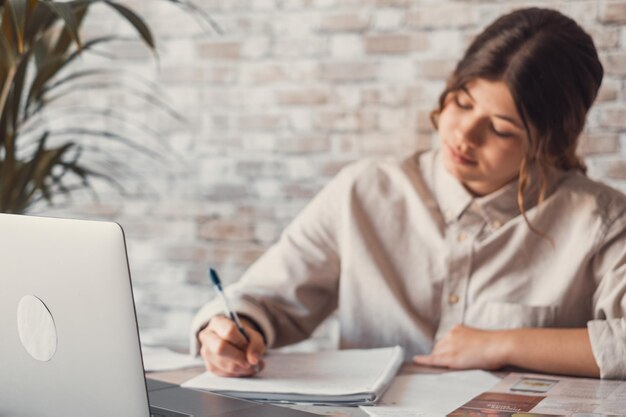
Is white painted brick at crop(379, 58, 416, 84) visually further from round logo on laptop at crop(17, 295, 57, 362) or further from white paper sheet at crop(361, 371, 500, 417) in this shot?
round logo on laptop at crop(17, 295, 57, 362)

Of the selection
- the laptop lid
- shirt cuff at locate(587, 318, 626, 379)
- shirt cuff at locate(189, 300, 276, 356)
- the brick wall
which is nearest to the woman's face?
shirt cuff at locate(587, 318, 626, 379)

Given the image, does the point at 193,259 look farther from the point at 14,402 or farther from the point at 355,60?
the point at 14,402

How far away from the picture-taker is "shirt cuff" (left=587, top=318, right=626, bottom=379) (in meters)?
1.60

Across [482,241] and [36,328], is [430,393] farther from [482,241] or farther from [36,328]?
[36,328]

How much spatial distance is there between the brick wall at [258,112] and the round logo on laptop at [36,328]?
5.04 ft

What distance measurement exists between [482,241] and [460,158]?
0.20 meters

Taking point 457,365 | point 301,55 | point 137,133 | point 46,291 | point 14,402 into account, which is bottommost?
point 457,365

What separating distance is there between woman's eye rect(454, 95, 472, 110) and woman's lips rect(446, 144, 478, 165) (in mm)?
86

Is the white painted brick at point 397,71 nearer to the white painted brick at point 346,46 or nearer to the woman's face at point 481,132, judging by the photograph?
the white painted brick at point 346,46

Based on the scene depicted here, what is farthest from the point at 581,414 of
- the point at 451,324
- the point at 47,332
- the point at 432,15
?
the point at 432,15

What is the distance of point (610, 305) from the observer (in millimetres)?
1730

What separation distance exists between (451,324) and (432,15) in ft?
3.12

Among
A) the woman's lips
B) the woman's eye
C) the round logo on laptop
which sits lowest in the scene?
the round logo on laptop

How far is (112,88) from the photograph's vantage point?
9.32 feet
